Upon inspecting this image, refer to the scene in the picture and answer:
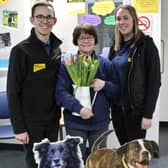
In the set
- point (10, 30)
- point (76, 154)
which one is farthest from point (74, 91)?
point (10, 30)

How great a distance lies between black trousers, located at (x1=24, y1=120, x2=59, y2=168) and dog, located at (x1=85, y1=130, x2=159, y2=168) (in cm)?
50

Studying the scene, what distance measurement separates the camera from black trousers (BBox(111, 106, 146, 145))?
199cm

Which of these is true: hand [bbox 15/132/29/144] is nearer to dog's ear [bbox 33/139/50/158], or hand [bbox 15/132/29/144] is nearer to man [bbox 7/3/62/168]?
man [bbox 7/3/62/168]

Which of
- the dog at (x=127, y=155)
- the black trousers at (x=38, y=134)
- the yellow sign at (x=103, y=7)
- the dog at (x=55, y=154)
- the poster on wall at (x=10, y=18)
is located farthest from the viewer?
the poster on wall at (x=10, y=18)

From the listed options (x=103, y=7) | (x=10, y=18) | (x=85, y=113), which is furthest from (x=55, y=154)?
(x=10, y=18)

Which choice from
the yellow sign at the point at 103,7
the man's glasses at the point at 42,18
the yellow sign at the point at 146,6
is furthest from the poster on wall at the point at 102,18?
the man's glasses at the point at 42,18

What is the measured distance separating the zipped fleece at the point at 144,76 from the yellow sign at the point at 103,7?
4.71 ft

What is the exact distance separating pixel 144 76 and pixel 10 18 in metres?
2.17

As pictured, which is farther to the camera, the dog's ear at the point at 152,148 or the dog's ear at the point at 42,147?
the dog's ear at the point at 42,147

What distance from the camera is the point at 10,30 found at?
3609mm

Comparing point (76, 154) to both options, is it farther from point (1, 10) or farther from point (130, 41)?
point (1, 10)

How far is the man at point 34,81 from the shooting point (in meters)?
1.84

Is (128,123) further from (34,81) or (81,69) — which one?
(34,81)

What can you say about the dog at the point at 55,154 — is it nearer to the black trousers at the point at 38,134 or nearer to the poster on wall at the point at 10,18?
the black trousers at the point at 38,134
